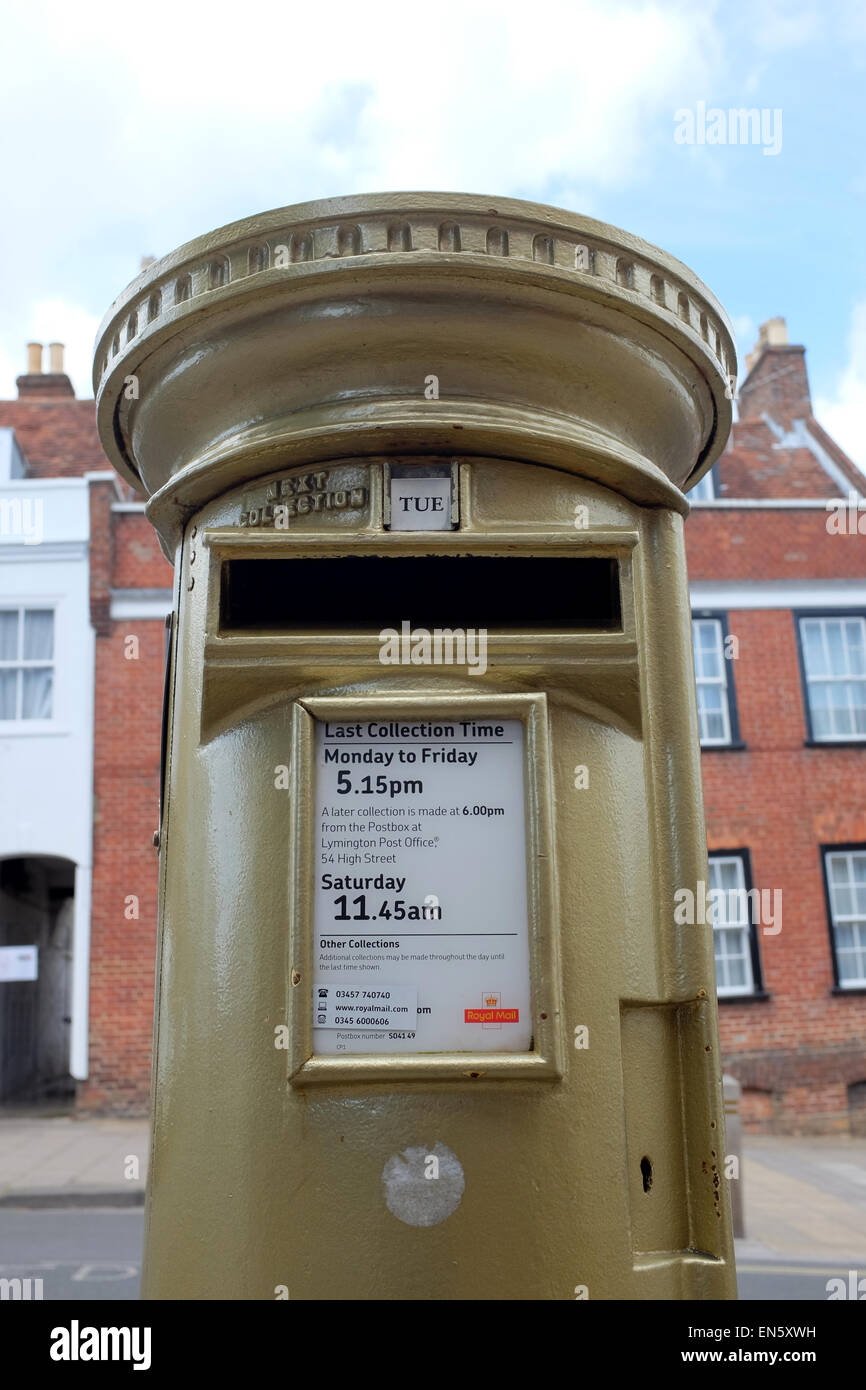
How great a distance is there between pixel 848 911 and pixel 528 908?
Answer: 1217 cm

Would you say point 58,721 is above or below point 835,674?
below

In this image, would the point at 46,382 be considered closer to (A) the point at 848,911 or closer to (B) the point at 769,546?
(B) the point at 769,546

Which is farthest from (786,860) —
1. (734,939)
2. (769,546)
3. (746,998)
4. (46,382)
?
(46,382)

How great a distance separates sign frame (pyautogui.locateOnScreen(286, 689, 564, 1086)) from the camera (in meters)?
1.39

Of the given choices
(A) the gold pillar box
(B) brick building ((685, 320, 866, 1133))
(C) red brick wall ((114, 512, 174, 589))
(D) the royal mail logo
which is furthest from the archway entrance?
(D) the royal mail logo

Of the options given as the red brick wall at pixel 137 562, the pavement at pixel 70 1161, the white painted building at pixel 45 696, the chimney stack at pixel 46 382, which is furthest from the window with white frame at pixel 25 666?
the pavement at pixel 70 1161

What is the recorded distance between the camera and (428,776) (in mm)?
1491

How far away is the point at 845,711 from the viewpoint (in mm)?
12930

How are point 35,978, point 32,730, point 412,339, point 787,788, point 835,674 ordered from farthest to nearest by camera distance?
1. point 35,978
2. point 835,674
3. point 787,788
4. point 32,730
5. point 412,339

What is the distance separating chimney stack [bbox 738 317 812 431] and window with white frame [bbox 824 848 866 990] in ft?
19.5

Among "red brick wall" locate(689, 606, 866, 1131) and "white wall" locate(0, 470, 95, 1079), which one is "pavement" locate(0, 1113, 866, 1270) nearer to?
"red brick wall" locate(689, 606, 866, 1131)

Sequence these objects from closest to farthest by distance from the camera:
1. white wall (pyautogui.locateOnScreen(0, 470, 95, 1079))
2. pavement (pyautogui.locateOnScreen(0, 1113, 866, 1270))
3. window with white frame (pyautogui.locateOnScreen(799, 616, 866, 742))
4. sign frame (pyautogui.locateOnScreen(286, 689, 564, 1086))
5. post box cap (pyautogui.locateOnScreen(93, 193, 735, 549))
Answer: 1. sign frame (pyautogui.locateOnScreen(286, 689, 564, 1086))
2. post box cap (pyautogui.locateOnScreen(93, 193, 735, 549))
3. pavement (pyautogui.locateOnScreen(0, 1113, 866, 1270))
4. white wall (pyautogui.locateOnScreen(0, 470, 95, 1079))
5. window with white frame (pyautogui.locateOnScreen(799, 616, 866, 742))

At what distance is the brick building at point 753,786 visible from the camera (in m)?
11.8
